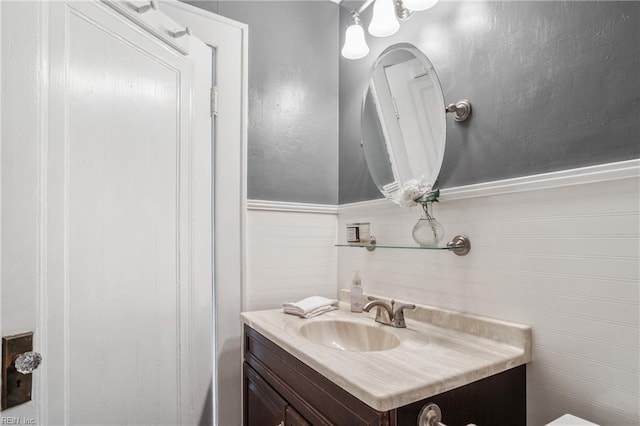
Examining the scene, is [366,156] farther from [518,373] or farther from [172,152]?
[518,373]

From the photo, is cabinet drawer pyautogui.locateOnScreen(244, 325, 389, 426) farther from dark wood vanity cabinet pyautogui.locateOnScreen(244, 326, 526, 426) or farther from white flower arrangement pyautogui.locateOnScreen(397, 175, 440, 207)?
white flower arrangement pyautogui.locateOnScreen(397, 175, 440, 207)

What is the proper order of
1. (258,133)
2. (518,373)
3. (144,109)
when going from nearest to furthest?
(518,373) < (144,109) < (258,133)

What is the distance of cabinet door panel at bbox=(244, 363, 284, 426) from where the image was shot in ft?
3.60

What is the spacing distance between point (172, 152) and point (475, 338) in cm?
119

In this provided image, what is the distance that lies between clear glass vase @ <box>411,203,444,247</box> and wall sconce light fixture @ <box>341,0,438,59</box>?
687mm

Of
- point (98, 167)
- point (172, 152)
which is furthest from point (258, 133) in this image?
point (98, 167)

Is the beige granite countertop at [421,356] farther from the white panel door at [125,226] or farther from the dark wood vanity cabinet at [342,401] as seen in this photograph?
the white panel door at [125,226]

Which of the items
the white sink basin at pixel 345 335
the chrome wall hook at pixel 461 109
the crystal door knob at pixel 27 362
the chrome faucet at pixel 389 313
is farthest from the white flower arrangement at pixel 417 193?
the crystal door knob at pixel 27 362

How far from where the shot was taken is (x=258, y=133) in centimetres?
159

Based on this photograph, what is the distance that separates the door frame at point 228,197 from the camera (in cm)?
144

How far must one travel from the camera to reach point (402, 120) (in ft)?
4.49

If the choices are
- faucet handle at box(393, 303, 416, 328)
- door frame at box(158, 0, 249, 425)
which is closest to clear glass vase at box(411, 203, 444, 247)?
faucet handle at box(393, 303, 416, 328)

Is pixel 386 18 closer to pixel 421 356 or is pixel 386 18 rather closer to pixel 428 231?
pixel 428 231

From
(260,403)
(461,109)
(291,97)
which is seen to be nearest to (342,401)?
(260,403)
